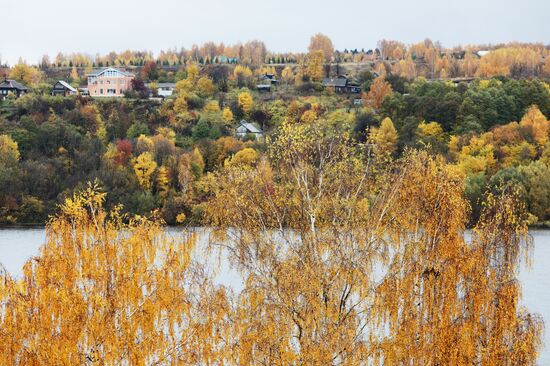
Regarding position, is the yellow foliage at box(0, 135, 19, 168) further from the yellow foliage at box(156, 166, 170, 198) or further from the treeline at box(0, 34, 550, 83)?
the treeline at box(0, 34, 550, 83)

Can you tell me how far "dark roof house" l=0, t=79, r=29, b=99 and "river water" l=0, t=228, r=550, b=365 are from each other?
134ft

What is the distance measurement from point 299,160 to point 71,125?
60.6 metres

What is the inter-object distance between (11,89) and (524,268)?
230ft

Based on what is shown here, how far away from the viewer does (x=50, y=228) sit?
51.8ft

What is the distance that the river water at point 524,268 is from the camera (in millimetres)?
29305

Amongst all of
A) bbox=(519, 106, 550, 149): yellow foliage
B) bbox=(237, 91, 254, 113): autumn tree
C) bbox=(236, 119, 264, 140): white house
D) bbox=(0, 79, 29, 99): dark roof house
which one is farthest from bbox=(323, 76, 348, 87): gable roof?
bbox=(0, 79, 29, 99): dark roof house

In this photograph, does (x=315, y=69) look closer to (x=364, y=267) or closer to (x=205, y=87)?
(x=205, y=87)

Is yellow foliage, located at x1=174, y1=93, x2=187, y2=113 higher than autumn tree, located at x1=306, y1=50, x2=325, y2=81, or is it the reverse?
autumn tree, located at x1=306, y1=50, x2=325, y2=81

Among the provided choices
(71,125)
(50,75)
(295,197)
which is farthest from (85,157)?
(50,75)

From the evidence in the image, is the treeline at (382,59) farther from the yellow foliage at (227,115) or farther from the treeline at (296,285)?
the treeline at (296,285)

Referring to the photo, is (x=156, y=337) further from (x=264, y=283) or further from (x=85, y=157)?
(x=85, y=157)

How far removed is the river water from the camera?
2930 cm

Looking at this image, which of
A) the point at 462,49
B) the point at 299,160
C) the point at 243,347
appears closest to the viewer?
the point at 243,347

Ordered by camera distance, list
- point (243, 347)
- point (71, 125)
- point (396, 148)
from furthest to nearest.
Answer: point (71, 125), point (396, 148), point (243, 347)
